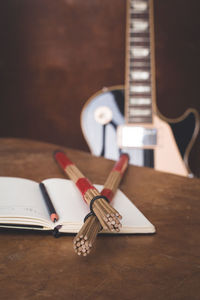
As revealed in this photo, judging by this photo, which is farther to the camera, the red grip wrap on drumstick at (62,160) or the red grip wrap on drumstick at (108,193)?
the red grip wrap on drumstick at (62,160)

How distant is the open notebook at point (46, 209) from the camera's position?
54 centimetres

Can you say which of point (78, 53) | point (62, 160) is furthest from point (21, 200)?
point (78, 53)

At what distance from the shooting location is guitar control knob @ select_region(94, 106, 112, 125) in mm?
1684

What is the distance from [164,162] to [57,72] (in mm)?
1296

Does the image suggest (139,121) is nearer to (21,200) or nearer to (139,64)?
(139,64)

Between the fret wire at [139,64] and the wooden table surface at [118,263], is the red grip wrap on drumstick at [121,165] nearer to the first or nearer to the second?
the wooden table surface at [118,263]

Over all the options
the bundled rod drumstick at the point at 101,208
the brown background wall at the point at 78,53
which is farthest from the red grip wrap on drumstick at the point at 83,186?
the brown background wall at the point at 78,53

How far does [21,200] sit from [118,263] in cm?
24

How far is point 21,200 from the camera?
606 mm

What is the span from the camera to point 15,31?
7.91 ft

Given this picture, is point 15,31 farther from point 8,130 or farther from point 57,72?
point 8,130

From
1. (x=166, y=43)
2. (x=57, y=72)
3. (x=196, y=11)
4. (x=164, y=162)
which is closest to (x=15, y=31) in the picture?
(x=57, y=72)

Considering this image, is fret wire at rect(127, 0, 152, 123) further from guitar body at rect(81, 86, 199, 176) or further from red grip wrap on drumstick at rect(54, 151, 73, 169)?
red grip wrap on drumstick at rect(54, 151, 73, 169)

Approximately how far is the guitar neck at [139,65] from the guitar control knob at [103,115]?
11 cm
